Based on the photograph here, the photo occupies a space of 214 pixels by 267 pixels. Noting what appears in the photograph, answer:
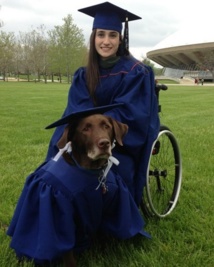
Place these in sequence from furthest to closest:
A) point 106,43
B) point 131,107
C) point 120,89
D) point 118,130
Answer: point 106,43 → point 120,89 → point 131,107 → point 118,130

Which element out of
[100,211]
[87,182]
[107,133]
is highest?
[107,133]

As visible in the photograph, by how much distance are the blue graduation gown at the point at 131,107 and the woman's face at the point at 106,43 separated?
11 centimetres

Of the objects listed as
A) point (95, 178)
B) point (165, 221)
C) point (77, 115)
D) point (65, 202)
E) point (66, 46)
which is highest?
point (66, 46)

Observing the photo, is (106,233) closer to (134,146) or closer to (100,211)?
(100,211)

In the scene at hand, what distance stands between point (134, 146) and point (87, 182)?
58 centimetres

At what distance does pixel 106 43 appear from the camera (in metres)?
2.98

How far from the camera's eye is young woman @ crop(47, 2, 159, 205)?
2719 millimetres

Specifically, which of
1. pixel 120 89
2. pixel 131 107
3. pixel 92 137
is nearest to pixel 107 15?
pixel 120 89

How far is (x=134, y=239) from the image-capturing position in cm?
282

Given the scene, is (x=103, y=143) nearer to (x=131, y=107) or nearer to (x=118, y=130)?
(x=118, y=130)

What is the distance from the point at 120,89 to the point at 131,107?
0.23m

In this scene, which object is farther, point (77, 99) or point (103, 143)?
point (77, 99)

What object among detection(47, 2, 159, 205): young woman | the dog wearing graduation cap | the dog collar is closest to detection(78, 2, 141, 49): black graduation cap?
detection(47, 2, 159, 205): young woman

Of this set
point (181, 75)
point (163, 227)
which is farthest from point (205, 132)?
point (181, 75)
